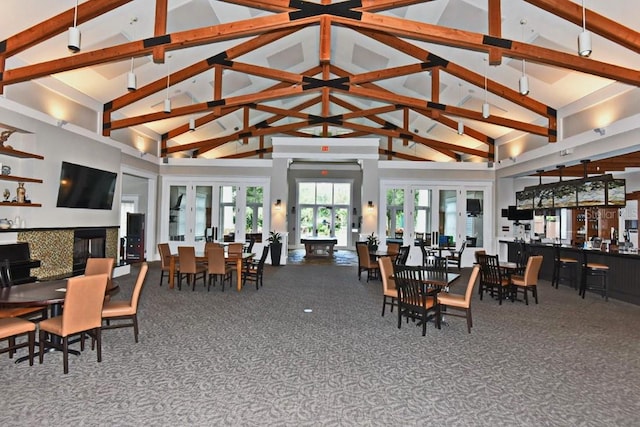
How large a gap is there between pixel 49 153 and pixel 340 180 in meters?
11.4

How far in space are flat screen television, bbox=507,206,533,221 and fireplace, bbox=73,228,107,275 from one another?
1064 cm

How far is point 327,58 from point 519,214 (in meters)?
7.76

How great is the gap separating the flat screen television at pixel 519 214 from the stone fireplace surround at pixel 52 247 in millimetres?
10765

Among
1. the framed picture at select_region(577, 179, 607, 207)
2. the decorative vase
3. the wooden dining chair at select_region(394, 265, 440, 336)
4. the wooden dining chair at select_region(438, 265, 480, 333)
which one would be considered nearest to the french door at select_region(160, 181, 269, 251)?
the decorative vase

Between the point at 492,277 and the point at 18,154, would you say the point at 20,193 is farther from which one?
the point at 492,277

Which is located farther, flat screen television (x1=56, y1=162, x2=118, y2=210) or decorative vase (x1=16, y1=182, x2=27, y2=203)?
flat screen television (x1=56, y1=162, x2=118, y2=210)

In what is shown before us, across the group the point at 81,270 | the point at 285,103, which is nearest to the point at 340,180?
the point at 285,103

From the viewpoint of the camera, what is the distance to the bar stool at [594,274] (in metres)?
6.64

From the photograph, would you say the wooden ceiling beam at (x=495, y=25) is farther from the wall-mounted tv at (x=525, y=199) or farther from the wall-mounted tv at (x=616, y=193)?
the wall-mounted tv at (x=525, y=199)

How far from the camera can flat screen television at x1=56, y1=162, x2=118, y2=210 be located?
6992 millimetres

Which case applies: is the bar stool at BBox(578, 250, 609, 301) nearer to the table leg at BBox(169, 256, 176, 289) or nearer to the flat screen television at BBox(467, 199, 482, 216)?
the flat screen television at BBox(467, 199, 482, 216)

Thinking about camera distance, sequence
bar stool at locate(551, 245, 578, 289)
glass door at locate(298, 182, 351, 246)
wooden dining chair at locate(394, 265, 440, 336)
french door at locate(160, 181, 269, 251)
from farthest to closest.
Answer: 1. glass door at locate(298, 182, 351, 246)
2. french door at locate(160, 181, 269, 251)
3. bar stool at locate(551, 245, 578, 289)
4. wooden dining chair at locate(394, 265, 440, 336)

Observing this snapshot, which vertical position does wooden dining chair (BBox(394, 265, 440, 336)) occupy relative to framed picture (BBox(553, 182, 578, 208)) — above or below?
below

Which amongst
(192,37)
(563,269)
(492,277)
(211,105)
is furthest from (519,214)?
(192,37)
